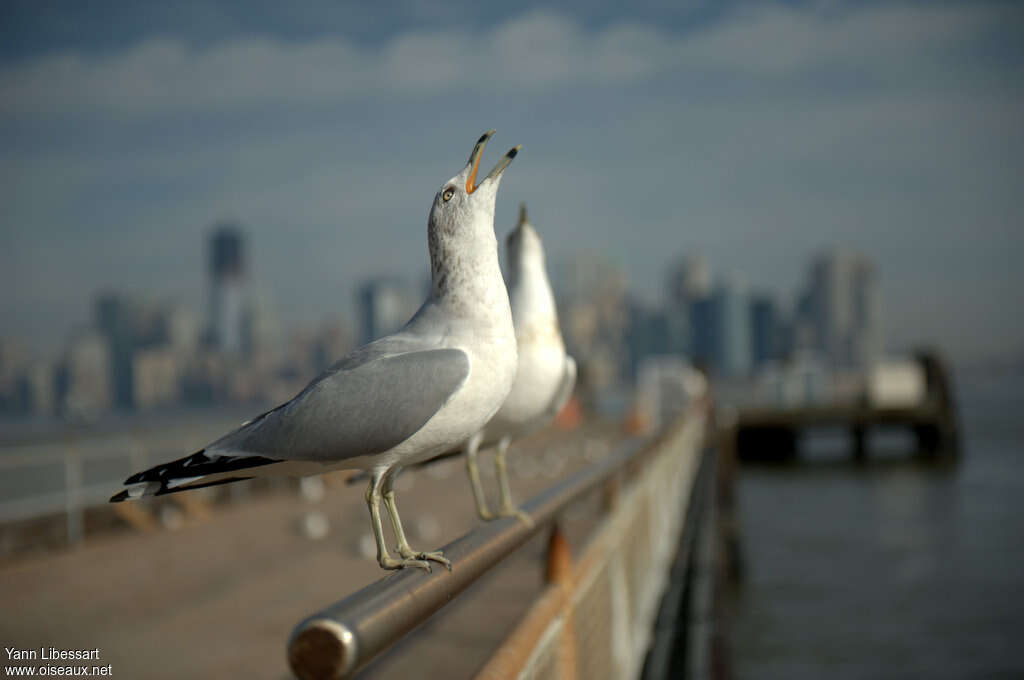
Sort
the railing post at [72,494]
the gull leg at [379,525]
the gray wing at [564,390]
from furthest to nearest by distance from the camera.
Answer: the railing post at [72,494] < the gray wing at [564,390] < the gull leg at [379,525]

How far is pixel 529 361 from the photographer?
2.40 meters

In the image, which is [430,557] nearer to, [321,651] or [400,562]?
[400,562]

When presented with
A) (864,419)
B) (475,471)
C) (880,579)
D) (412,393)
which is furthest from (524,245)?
(864,419)

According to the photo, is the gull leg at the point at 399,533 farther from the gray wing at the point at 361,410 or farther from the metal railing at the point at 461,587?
the gray wing at the point at 361,410

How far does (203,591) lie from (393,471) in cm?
759

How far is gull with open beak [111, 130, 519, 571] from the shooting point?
1.69 metres

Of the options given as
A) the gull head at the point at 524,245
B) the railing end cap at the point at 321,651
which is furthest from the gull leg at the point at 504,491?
the railing end cap at the point at 321,651

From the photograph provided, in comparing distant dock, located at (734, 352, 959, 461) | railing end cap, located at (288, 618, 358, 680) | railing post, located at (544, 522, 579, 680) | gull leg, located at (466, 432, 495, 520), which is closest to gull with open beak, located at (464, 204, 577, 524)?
gull leg, located at (466, 432, 495, 520)

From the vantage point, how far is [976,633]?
17.3m

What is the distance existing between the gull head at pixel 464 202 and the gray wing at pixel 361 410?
0.88 feet

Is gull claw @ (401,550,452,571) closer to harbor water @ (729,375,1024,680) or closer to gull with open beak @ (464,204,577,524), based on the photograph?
gull with open beak @ (464,204,577,524)

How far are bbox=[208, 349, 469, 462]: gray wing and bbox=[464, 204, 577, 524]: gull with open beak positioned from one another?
0.59 m

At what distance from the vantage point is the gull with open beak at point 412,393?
66.4 inches

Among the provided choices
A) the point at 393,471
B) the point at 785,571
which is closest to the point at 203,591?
the point at 393,471
